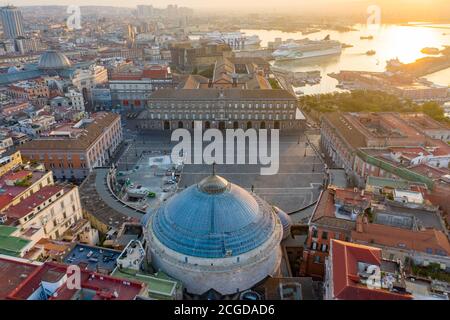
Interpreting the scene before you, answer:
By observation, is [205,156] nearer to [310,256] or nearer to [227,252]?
[310,256]

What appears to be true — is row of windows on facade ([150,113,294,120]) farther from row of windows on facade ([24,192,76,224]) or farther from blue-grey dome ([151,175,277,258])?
blue-grey dome ([151,175,277,258])

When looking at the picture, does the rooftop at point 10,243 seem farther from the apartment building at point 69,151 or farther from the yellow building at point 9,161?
the apartment building at point 69,151

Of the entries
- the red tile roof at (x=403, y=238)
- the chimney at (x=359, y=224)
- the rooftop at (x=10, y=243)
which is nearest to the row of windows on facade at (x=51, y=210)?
the rooftop at (x=10, y=243)

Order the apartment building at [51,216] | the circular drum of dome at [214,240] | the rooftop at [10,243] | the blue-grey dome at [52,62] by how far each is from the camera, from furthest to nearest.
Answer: the blue-grey dome at [52,62] < the apartment building at [51,216] < the rooftop at [10,243] < the circular drum of dome at [214,240]
